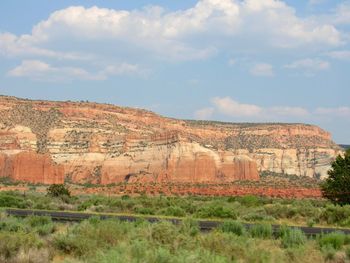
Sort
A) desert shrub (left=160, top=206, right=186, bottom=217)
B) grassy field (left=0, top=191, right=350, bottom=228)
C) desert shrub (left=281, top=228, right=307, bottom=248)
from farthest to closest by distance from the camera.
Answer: desert shrub (left=160, top=206, right=186, bottom=217) < grassy field (left=0, top=191, right=350, bottom=228) < desert shrub (left=281, top=228, right=307, bottom=248)

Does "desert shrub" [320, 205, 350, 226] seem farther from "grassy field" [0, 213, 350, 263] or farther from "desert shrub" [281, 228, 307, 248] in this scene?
"grassy field" [0, 213, 350, 263]

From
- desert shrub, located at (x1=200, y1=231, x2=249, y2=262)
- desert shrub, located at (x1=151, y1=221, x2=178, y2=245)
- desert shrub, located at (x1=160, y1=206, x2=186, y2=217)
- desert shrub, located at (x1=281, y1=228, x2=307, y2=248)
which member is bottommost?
desert shrub, located at (x1=160, y1=206, x2=186, y2=217)

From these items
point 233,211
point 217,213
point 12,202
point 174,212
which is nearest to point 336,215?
point 233,211

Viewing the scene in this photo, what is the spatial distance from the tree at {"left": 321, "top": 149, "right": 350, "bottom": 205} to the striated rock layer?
60784mm

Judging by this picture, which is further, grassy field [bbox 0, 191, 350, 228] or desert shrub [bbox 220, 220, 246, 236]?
grassy field [bbox 0, 191, 350, 228]


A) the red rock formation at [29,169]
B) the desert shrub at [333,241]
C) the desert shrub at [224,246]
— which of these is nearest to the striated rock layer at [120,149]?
the red rock formation at [29,169]

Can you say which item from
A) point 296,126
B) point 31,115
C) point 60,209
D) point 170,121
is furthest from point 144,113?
point 60,209

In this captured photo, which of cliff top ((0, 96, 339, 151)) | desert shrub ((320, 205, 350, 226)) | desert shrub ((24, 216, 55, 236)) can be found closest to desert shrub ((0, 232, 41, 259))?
desert shrub ((24, 216, 55, 236))

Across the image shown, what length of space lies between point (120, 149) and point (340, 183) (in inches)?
2966

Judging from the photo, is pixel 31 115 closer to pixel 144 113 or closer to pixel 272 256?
pixel 144 113

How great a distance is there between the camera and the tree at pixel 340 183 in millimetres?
39062

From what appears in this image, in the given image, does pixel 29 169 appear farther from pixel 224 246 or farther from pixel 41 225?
pixel 224 246

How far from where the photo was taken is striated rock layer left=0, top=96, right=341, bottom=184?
101938 mm

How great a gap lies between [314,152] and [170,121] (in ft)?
130
